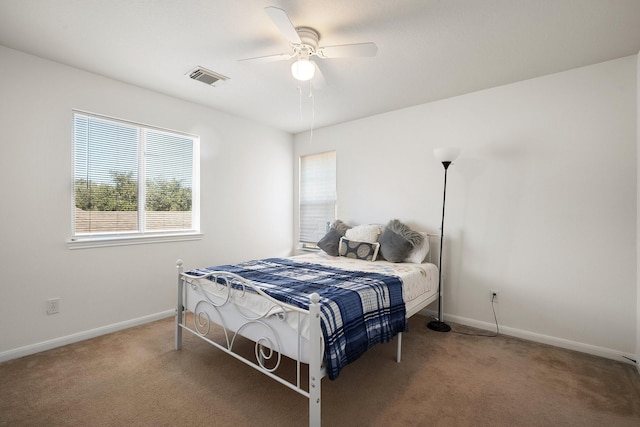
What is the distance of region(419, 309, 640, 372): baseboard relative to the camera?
2.59 m

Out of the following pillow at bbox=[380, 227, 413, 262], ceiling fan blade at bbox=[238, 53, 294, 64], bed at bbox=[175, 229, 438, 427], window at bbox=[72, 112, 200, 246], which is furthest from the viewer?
pillow at bbox=[380, 227, 413, 262]

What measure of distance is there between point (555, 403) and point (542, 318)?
1.12 meters

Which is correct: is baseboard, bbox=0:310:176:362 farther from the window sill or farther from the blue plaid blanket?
the blue plaid blanket

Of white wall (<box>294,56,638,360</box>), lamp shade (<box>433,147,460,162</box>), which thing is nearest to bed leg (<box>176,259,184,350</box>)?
white wall (<box>294,56,638,360</box>)

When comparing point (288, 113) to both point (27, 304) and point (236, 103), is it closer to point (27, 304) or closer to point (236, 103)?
point (236, 103)

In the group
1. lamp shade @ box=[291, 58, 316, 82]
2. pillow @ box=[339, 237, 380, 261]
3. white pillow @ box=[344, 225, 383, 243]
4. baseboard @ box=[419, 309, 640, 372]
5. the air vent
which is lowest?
baseboard @ box=[419, 309, 640, 372]

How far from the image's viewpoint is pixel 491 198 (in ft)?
10.6

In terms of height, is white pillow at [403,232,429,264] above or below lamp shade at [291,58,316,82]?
below

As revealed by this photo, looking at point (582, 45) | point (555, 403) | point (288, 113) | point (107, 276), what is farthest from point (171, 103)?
point (555, 403)

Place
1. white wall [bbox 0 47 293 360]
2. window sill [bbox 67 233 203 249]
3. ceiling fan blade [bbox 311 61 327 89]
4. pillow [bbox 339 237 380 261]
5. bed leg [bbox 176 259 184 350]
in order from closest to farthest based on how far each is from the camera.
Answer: ceiling fan blade [bbox 311 61 327 89]
white wall [bbox 0 47 293 360]
bed leg [bbox 176 259 184 350]
window sill [bbox 67 233 203 249]
pillow [bbox 339 237 380 261]

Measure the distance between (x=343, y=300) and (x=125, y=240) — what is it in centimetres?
251

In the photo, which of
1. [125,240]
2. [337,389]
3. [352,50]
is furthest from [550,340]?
[125,240]

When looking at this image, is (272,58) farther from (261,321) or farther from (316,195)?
(316,195)

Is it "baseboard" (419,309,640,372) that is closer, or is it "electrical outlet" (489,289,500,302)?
"baseboard" (419,309,640,372)
